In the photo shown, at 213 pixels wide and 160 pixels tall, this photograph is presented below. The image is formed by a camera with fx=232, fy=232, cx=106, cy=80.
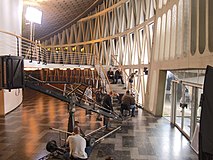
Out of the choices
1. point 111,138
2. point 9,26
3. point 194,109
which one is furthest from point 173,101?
point 9,26

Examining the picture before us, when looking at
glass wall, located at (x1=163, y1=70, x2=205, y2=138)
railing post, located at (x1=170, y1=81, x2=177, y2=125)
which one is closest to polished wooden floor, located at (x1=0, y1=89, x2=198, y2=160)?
railing post, located at (x1=170, y1=81, x2=177, y2=125)

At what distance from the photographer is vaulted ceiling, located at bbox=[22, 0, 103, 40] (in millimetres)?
17514

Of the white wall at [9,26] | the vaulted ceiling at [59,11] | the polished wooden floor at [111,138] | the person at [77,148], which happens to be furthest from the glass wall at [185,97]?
the vaulted ceiling at [59,11]

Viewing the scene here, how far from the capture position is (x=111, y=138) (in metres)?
7.70

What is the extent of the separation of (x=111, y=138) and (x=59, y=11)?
16.0m

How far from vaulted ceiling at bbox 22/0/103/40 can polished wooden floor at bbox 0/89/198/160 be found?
31.9ft

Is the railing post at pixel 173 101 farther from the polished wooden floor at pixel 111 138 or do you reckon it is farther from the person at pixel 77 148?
the person at pixel 77 148

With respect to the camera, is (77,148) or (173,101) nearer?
(77,148)

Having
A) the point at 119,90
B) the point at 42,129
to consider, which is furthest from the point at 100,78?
the point at 42,129

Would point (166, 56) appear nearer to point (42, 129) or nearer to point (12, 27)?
point (42, 129)

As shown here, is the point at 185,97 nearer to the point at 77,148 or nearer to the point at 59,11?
the point at 77,148

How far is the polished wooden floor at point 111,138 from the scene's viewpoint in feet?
20.4

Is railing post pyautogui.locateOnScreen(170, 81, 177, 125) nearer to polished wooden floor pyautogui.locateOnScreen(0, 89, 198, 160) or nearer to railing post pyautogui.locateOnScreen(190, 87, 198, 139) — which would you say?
polished wooden floor pyautogui.locateOnScreen(0, 89, 198, 160)

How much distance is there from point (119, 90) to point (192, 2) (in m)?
8.26
